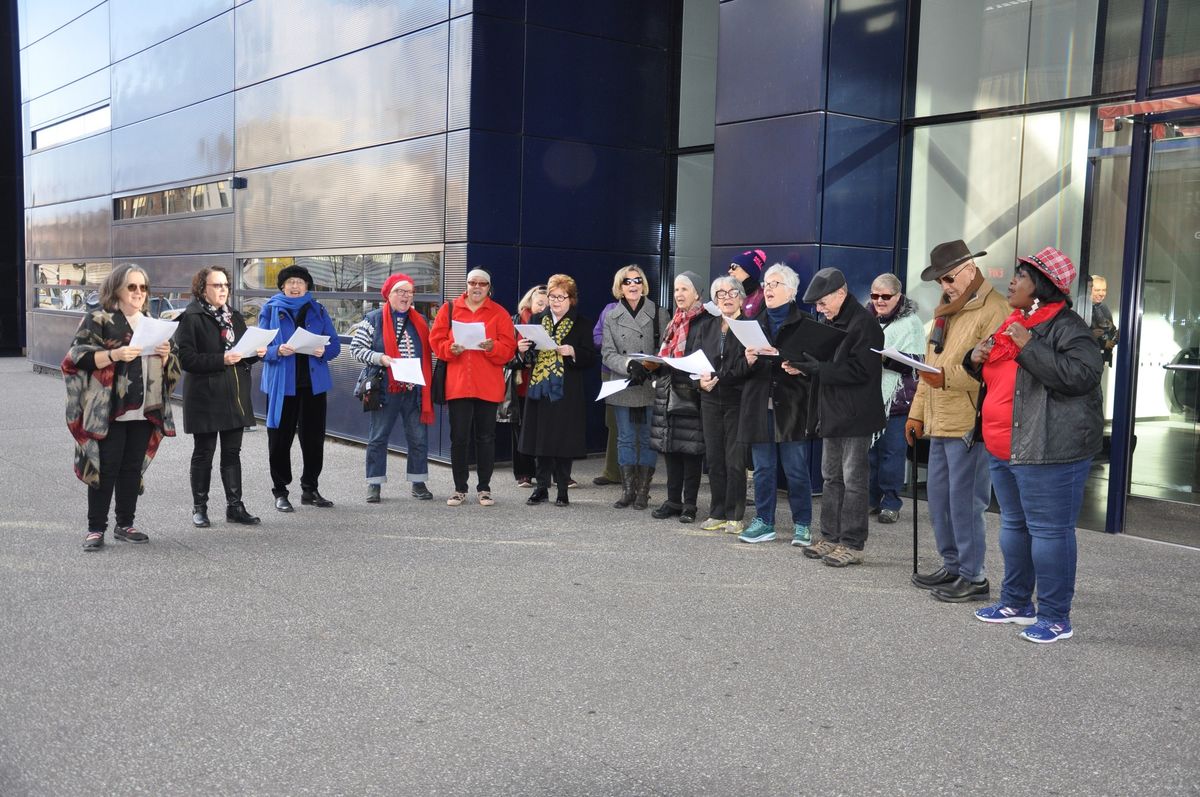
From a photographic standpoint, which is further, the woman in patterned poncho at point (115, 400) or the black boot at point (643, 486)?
the black boot at point (643, 486)

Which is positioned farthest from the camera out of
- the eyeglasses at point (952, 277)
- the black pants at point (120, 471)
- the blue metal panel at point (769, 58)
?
the blue metal panel at point (769, 58)

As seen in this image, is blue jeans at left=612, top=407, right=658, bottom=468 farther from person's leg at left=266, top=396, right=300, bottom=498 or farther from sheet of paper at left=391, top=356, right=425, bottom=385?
person's leg at left=266, top=396, right=300, bottom=498

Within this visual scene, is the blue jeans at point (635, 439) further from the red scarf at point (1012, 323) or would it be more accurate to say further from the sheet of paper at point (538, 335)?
the red scarf at point (1012, 323)

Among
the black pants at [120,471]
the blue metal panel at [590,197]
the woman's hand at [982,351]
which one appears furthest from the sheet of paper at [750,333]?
the blue metal panel at [590,197]

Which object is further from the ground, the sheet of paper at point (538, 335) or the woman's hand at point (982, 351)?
the woman's hand at point (982, 351)

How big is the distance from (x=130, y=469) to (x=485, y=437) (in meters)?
2.69

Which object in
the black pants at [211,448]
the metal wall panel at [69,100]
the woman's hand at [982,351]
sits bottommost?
the black pants at [211,448]

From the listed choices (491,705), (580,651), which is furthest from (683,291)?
(491,705)

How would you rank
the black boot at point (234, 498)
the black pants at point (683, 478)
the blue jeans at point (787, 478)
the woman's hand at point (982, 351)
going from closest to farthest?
1. the woman's hand at point (982, 351)
2. the blue jeans at point (787, 478)
3. the black boot at point (234, 498)
4. the black pants at point (683, 478)

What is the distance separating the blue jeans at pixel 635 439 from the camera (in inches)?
362

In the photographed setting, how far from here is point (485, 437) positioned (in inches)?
360

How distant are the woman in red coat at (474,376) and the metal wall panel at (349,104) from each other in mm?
2798

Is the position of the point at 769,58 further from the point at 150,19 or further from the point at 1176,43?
the point at 150,19

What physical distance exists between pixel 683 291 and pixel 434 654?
13.3 ft
